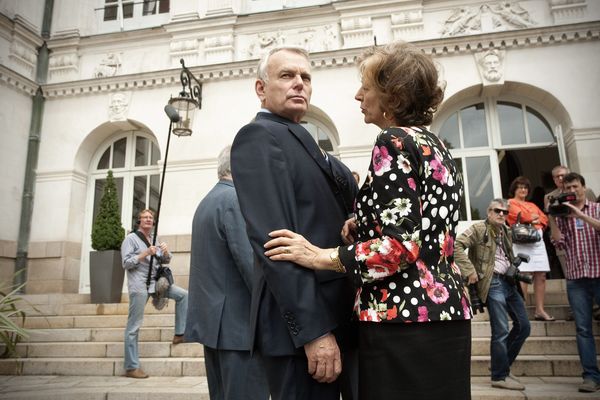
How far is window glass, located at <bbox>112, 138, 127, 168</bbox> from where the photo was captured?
34.2 feet

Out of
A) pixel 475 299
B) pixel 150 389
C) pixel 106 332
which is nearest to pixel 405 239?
pixel 475 299

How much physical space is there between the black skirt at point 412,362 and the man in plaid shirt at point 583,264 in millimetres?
3745

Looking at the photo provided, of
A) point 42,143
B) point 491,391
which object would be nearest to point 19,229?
point 42,143

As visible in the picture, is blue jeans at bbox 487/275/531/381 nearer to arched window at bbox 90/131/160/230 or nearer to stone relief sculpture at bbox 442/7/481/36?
stone relief sculpture at bbox 442/7/481/36

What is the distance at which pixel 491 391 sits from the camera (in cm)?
429

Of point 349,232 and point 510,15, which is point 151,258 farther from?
point 510,15

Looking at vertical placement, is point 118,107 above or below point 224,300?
above

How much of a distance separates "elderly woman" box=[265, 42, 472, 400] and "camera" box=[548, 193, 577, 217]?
147 inches

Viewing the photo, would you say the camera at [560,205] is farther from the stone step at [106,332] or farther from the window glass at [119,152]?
the window glass at [119,152]

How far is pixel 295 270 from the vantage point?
1.49 meters

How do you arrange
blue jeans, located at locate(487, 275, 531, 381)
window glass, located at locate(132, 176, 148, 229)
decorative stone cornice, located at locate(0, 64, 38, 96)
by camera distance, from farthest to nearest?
window glass, located at locate(132, 176, 148, 229) → decorative stone cornice, located at locate(0, 64, 38, 96) → blue jeans, located at locate(487, 275, 531, 381)

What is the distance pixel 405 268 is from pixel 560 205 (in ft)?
13.1

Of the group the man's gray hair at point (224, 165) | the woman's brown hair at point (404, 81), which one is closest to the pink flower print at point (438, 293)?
the woman's brown hair at point (404, 81)

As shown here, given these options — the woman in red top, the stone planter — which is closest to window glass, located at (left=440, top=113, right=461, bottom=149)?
the woman in red top
